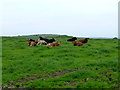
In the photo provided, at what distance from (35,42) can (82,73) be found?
18.0 metres

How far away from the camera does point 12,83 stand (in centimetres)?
1269

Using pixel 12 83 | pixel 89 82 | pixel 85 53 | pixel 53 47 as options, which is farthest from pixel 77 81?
pixel 53 47

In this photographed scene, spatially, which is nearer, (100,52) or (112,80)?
(112,80)

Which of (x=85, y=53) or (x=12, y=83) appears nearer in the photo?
(x=12, y=83)

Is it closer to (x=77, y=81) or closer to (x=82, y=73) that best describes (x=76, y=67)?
(x=82, y=73)

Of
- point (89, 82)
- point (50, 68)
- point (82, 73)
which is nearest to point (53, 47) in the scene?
point (50, 68)

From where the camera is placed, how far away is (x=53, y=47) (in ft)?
89.5

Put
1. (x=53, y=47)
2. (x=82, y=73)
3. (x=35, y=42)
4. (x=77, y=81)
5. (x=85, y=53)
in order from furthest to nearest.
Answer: (x=35, y=42) → (x=53, y=47) → (x=85, y=53) → (x=82, y=73) → (x=77, y=81)

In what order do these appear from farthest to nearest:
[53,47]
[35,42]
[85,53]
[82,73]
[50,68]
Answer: [35,42], [53,47], [85,53], [50,68], [82,73]

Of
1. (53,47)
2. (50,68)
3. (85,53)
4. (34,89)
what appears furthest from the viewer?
(53,47)

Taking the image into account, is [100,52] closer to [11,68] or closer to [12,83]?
[11,68]

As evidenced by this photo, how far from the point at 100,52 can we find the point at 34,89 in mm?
13101

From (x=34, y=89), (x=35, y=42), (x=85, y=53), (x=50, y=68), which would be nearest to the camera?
(x=34, y=89)

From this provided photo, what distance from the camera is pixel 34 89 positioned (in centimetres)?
1144
